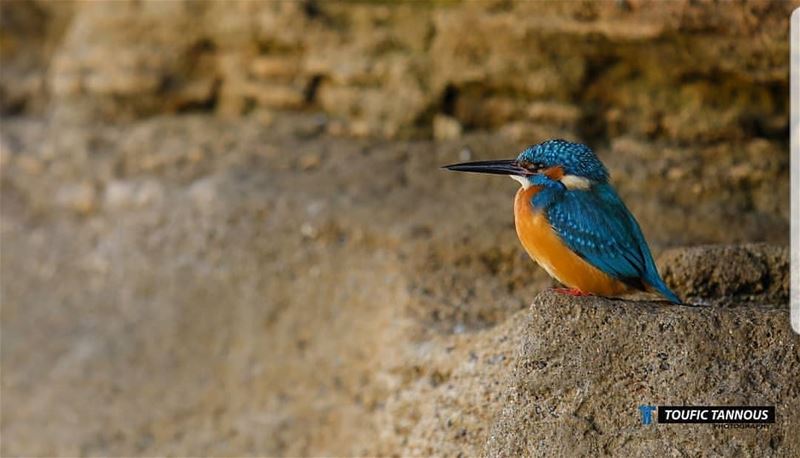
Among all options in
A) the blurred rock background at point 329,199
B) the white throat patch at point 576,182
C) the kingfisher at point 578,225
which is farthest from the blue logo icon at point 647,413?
the white throat patch at point 576,182

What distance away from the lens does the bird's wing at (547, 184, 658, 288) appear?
183 inches

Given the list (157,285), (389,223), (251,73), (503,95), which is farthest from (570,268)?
(251,73)

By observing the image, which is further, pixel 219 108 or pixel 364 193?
pixel 219 108

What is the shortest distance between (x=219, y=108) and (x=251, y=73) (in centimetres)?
37

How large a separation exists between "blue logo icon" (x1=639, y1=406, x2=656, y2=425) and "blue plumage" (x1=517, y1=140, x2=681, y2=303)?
632 mm

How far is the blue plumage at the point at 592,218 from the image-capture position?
4645mm

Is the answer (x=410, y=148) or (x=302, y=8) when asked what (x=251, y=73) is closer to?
(x=302, y=8)

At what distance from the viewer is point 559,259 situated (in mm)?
4688

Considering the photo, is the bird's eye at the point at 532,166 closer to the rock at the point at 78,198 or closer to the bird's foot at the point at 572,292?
the bird's foot at the point at 572,292

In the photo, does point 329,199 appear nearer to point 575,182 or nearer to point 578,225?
point 575,182

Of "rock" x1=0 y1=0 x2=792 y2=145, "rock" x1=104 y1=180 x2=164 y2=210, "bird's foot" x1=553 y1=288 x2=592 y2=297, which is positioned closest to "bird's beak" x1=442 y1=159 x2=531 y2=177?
"bird's foot" x1=553 y1=288 x2=592 y2=297

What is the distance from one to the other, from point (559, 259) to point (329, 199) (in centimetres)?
287

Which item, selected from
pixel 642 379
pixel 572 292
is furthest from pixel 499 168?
pixel 642 379

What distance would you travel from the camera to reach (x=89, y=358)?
→ 736 cm
